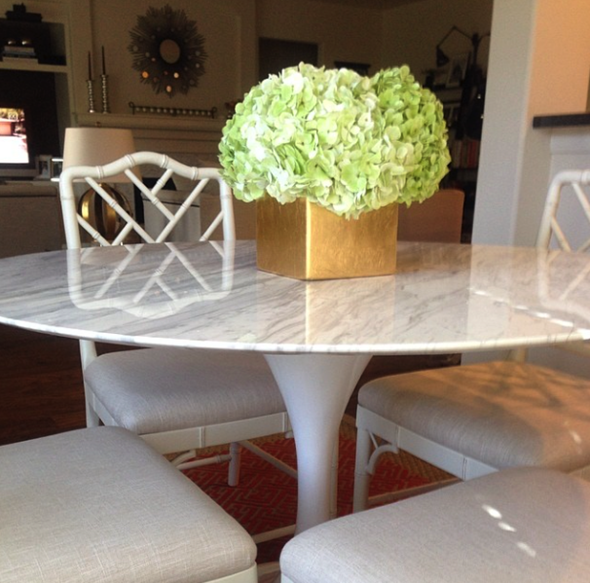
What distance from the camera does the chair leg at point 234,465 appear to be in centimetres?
197

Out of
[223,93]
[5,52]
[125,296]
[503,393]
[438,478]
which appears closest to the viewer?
[125,296]

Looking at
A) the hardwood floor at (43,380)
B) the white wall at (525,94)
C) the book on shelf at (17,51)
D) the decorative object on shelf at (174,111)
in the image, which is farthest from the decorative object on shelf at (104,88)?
the white wall at (525,94)

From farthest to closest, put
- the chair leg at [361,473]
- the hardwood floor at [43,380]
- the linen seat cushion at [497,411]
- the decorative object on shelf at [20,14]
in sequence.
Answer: the decorative object on shelf at [20,14] < the hardwood floor at [43,380] < the chair leg at [361,473] < the linen seat cushion at [497,411]

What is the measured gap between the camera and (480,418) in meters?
1.22

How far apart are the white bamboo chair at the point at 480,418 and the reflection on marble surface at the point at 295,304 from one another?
0.11 m

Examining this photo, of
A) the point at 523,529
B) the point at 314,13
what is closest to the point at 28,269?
the point at 523,529

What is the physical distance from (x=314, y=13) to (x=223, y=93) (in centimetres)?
149

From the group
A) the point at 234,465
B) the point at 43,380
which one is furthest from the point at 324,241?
the point at 43,380

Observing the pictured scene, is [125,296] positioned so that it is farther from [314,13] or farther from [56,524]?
[314,13]

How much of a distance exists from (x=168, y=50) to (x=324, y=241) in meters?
6.74

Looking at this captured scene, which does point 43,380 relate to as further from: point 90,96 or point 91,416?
point 90,96

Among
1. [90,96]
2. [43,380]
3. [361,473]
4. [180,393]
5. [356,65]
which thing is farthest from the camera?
[356,65]

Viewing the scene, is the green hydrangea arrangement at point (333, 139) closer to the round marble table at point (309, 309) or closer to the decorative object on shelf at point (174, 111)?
the round marble table at point (309, 309)

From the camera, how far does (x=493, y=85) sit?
2.57m
